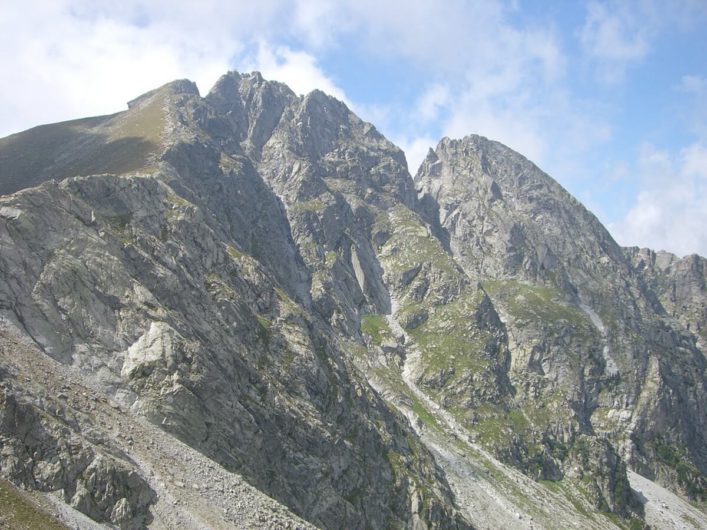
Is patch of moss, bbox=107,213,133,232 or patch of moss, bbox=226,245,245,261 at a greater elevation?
patch of moss, bbox=226,245,245,261

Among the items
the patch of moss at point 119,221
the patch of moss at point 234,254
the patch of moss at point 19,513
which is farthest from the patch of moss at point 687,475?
the patch of moss at point 19,513

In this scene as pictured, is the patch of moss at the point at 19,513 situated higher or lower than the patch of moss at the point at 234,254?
lower

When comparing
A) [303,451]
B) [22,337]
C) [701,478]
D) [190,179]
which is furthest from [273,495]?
[701,478]

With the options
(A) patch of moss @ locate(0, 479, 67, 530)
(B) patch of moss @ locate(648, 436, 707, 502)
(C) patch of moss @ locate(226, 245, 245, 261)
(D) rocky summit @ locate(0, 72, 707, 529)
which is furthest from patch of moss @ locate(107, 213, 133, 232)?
(B) patch of moss @ locate(648, 436, 707, 502)

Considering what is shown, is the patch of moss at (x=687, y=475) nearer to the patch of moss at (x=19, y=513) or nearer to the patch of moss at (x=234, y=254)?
the patch of moss at (x=234, y=254)

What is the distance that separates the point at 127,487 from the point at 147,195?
246 ft

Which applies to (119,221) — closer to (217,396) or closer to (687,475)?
(217,396)

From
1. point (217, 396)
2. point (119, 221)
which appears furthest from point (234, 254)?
point (217, 396)

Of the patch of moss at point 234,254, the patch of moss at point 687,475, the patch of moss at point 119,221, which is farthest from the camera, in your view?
the patch of moss at point 687,475

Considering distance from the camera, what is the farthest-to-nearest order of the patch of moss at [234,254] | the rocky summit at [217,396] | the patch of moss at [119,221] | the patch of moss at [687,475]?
the patch of moss at [687,475] < the patch of moss at [234,254] < the patch of moss at [119,221] < the rocky summit at [217,396]

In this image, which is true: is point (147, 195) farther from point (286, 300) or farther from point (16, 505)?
point (16, 505)

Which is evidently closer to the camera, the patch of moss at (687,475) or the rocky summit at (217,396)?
the rocky summit at (217,396)

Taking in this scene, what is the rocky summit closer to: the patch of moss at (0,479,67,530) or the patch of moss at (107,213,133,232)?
the patch of moss at (0,479,67,530)

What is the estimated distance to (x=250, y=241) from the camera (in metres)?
185
